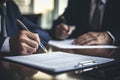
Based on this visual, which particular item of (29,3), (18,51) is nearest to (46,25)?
(29,3)

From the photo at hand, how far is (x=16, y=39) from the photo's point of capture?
102 cm

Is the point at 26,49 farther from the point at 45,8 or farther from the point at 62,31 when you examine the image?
the point at 45,8

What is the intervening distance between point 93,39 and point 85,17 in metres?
0.67

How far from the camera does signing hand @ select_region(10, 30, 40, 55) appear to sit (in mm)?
1006

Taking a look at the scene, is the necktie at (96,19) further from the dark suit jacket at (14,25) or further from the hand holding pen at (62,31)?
the dark suit jacket at (14,25)

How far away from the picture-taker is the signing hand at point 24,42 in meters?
1.01

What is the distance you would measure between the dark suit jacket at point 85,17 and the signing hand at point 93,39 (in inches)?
2.6

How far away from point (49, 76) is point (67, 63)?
0.13m

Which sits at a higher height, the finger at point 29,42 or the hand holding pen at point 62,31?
the finger at point 29,42

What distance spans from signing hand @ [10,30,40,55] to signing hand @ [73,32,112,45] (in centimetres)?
51

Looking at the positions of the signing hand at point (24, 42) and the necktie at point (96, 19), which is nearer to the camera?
the signing hand at point (24, 42)

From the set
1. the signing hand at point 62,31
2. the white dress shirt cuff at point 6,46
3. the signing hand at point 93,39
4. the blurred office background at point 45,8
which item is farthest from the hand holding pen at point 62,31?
the blurred office background at point 45,8

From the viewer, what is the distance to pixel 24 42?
1013 mm

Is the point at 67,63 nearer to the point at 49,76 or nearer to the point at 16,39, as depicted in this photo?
the point at 49,76
